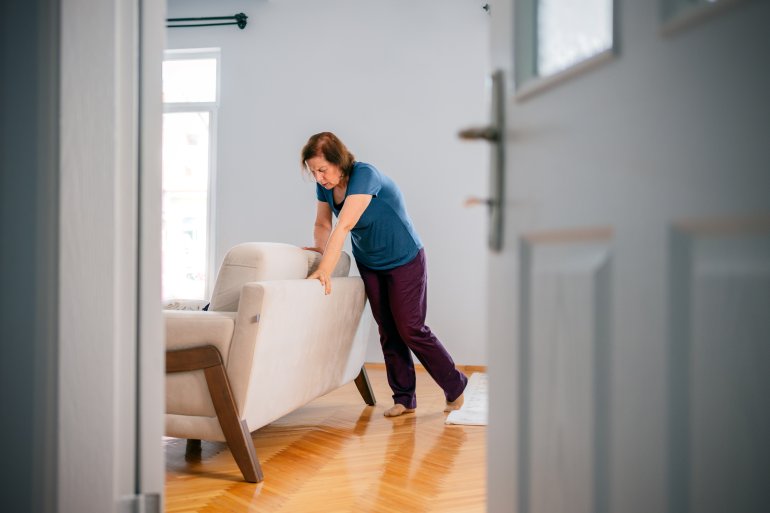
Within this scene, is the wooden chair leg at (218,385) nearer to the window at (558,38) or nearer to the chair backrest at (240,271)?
the chair backrest at (240,271)

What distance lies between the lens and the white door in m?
0.60

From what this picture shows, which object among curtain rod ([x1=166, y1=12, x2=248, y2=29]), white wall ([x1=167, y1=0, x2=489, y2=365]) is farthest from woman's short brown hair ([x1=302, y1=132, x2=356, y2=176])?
curtain rod ([x1=166, y1=12, x2=248, y2=29])

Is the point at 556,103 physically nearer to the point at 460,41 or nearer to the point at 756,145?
the point at 756,145

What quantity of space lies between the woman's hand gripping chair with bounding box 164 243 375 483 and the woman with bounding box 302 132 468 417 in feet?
1.78

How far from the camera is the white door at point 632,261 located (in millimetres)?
601

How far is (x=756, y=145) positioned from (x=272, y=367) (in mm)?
1857

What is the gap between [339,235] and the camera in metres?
2.71

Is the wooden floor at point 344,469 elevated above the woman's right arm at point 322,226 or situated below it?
below

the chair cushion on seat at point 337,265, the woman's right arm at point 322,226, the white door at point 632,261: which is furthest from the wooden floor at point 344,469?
the white door at point 632,261

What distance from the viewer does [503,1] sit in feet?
3.22

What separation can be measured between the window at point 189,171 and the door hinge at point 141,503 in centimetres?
420

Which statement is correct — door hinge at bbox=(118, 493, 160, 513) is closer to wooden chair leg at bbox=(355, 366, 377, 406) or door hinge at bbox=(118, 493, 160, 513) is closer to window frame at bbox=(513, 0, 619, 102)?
window frame at bbox=(513, 0, 619, 102)

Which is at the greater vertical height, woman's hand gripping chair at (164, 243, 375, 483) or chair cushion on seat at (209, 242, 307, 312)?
chair cushion on seat at (209, 242, 307, 312)

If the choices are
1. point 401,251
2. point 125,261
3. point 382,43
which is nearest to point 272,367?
point 401,251
